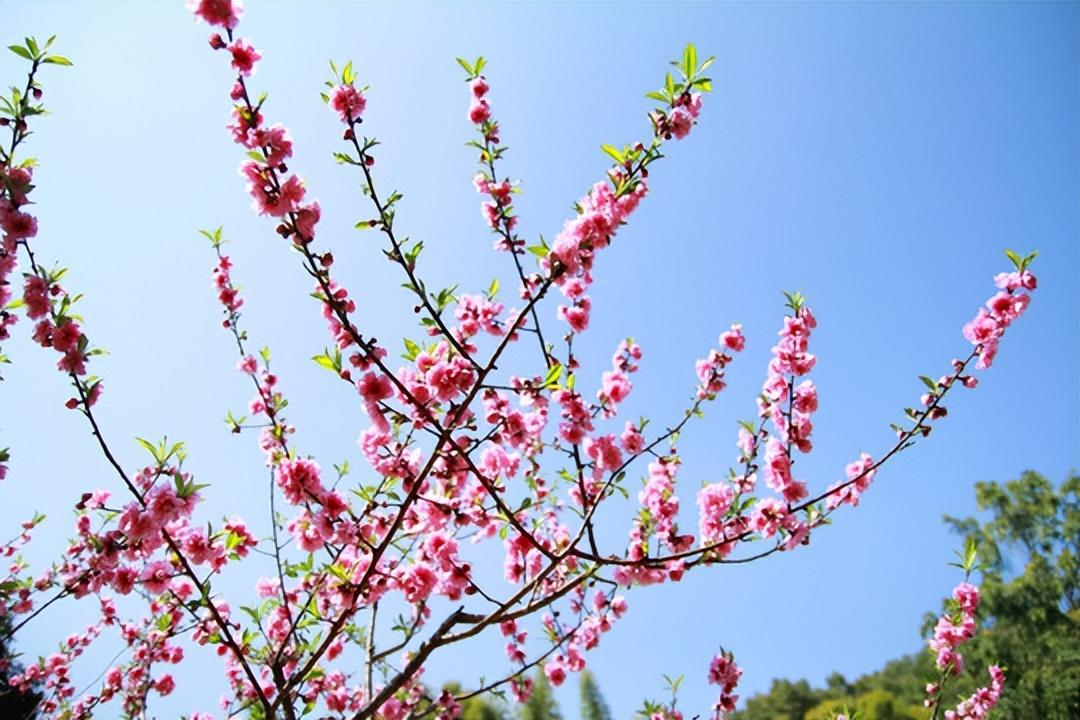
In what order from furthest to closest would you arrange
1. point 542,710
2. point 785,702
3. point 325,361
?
point 785,702, point 542,710, point 325,361

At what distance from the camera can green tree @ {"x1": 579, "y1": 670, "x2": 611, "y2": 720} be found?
32.8 meters

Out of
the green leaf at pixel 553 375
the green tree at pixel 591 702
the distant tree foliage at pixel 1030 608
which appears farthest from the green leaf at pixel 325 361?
the green tree at pixel 591 702

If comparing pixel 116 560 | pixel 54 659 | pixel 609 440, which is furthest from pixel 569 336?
pixel 54 659

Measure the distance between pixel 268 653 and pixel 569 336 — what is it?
2.71 metres

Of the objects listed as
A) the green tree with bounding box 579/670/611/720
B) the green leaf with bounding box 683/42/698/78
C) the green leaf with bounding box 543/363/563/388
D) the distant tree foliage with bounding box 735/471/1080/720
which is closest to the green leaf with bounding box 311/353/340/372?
the green leaf with bounding box 543/363/563/388

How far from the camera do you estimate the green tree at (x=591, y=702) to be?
108 ft

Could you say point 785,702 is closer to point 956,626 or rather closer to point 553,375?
point 956,626

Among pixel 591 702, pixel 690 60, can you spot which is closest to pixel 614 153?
pixel 690 60

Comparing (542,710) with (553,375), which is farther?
(542,710)

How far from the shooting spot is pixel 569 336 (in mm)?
3867

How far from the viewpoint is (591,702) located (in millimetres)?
33094

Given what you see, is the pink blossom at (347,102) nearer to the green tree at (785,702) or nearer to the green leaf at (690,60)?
the green leaf at (690,60)

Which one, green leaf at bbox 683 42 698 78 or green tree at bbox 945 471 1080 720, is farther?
green tree at bbox 945 471 1080 720

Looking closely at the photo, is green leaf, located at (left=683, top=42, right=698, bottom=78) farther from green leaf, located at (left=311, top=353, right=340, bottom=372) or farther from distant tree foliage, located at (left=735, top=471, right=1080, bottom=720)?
distant tree foliage, located at (left=735, top=471, right=1080, bottom=720)
